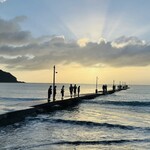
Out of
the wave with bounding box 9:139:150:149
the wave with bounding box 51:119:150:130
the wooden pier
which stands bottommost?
the wave with bounding box 9:139:150:149

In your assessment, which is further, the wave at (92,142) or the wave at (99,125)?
the wave at (99,125)

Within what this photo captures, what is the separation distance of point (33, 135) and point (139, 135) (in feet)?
20.5

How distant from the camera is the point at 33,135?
2003cm

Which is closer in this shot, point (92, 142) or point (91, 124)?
point (92, 142)

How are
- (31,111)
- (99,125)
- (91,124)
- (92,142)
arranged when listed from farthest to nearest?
(31,111), (91,124), (99,125), (92,142)

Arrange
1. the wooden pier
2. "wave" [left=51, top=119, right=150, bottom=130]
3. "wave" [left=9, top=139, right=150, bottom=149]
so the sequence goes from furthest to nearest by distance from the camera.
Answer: "wave" [left=51, top=119, right=150, bottom=130]
the wooden pier
"wave" [left=9, top=139, right=150, bottom=149]

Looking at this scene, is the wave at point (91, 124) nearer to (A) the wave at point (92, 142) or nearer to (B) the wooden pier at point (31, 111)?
(B) the wooden pier at point (31, 111)

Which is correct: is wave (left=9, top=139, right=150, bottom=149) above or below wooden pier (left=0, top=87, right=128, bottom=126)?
below

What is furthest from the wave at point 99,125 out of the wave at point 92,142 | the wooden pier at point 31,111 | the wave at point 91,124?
the wave at point 92,142

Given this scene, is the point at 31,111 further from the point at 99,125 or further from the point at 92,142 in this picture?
the point at 92,142

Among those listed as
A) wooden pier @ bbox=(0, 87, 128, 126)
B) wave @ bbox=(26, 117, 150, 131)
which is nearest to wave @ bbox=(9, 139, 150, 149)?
wave @ bbox=(26, 117, 150, 131)

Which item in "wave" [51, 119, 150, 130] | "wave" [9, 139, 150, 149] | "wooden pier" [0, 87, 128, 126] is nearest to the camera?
"wave" [9, 139, 150, 149]

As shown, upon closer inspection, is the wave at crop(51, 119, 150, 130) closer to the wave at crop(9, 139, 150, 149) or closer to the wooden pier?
the wooden pier

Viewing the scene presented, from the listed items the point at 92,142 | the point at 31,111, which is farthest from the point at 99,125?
the point at 92,142
